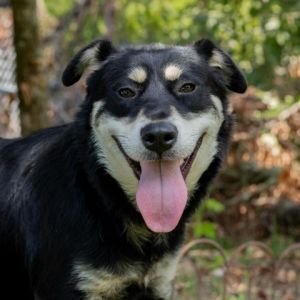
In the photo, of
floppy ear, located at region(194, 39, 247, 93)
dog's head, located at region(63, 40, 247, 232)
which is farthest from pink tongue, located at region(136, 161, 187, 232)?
floppy ear, located at region(194, 39, 247, 93)

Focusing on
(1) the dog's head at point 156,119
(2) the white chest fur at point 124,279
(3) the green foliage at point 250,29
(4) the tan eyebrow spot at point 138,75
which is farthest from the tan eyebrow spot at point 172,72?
(3) the green foliage at point 250,29

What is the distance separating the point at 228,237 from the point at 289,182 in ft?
3.03

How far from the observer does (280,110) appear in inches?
310

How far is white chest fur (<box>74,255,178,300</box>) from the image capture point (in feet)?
12.8

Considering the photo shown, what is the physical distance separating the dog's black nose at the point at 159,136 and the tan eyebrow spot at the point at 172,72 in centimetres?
39

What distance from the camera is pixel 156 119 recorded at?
3.70 m

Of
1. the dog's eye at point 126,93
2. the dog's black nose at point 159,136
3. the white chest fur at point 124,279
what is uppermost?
the dog's eye at point 126,93

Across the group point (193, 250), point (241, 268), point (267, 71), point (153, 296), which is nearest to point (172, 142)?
point (153, 296)

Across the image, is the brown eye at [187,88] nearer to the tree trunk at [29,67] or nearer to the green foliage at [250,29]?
the green foliage at [250,29]

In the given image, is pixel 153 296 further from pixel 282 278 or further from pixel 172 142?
pixel 282 278

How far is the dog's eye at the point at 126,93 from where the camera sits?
3.98 metres

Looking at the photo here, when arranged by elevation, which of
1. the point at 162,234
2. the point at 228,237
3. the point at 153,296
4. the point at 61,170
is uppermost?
the point at 61,170

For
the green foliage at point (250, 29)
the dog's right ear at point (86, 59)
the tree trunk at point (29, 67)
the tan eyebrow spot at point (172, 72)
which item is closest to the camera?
the tan eyebrow spot at point (172, 72)

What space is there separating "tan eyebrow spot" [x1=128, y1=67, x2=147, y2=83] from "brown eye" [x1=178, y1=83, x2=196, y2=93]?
7.8 inches
